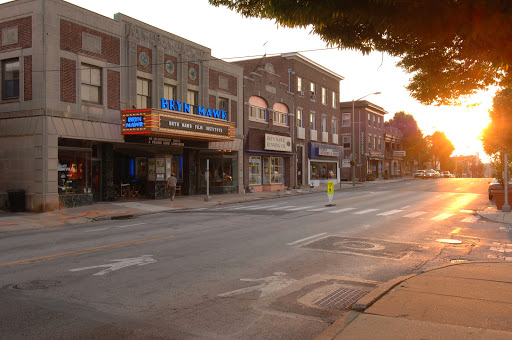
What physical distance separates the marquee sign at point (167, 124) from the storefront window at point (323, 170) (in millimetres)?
21628

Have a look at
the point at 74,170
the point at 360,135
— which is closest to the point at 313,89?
the point at 360,135

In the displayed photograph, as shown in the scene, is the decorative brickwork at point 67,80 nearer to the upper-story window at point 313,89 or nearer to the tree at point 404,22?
the tree at point 404,22

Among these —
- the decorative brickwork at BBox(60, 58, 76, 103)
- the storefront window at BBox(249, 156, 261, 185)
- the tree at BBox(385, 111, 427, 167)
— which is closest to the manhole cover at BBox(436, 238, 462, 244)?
the decorative brickwork at BBox(60, 58, 76, 103)

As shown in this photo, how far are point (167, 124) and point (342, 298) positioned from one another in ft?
58.6

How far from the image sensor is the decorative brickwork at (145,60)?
23.8m

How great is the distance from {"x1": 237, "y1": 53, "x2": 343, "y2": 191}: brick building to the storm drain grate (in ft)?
89.1

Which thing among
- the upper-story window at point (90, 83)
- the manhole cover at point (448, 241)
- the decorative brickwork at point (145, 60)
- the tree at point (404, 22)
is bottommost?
the manhole cover at point (448, 241)

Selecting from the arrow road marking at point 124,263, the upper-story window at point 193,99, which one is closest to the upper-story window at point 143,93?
the upper-story window at point 193,99

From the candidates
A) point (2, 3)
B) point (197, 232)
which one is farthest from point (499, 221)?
point (2, 3)

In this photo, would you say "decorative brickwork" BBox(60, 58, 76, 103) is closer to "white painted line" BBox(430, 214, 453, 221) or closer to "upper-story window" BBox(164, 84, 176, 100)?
"upper-story window" BBox(164, 84, 176, 100)

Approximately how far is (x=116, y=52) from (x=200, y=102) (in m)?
7.05

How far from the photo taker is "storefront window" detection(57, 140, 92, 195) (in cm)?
2006

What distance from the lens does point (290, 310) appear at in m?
5.73

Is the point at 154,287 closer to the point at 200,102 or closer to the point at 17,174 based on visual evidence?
the point at 17,174
